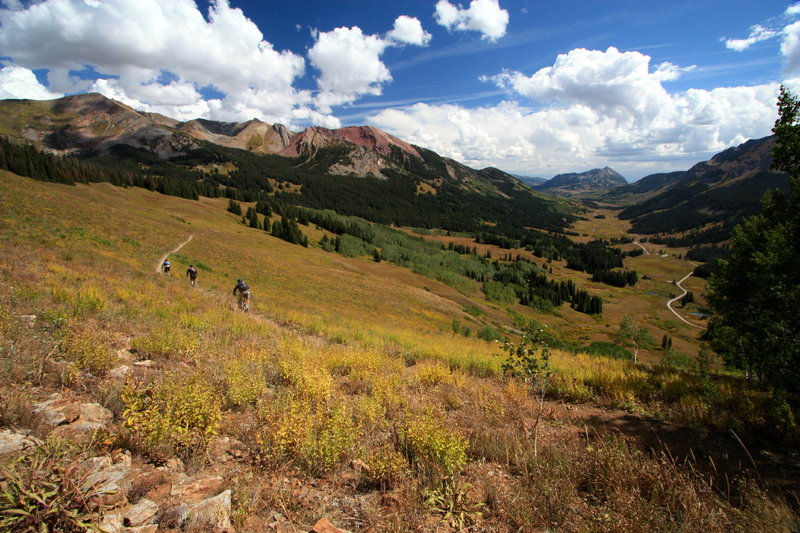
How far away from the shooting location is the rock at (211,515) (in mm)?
3270

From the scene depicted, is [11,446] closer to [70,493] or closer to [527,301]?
[70,493]

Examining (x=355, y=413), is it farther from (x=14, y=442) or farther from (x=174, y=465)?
(x=14, y=442)

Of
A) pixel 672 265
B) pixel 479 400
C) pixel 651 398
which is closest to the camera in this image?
pixel 479 400

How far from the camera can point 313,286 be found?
37.6 meters

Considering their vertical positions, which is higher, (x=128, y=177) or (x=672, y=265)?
(x=128, y=177)

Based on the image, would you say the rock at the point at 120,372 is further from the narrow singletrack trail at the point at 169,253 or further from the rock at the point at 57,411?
the narrow singletrack trail at the point at 169,253

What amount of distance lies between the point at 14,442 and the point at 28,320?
5680 mm

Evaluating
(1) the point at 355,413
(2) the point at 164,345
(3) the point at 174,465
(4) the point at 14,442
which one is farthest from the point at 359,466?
(2) the point at 164,345

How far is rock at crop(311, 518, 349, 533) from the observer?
3.53m

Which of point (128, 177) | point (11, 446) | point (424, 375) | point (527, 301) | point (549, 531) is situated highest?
point (128, 177)

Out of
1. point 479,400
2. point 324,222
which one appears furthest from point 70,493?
point 324,222

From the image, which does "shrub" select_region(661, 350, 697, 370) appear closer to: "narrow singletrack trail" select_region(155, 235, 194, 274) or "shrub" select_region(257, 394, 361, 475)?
"shrub" select_region(257, 394, 361, 475)

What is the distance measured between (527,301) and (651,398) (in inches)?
4257

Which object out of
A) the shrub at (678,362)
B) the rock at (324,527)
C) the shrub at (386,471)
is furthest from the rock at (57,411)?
the shrub at (678,362)
